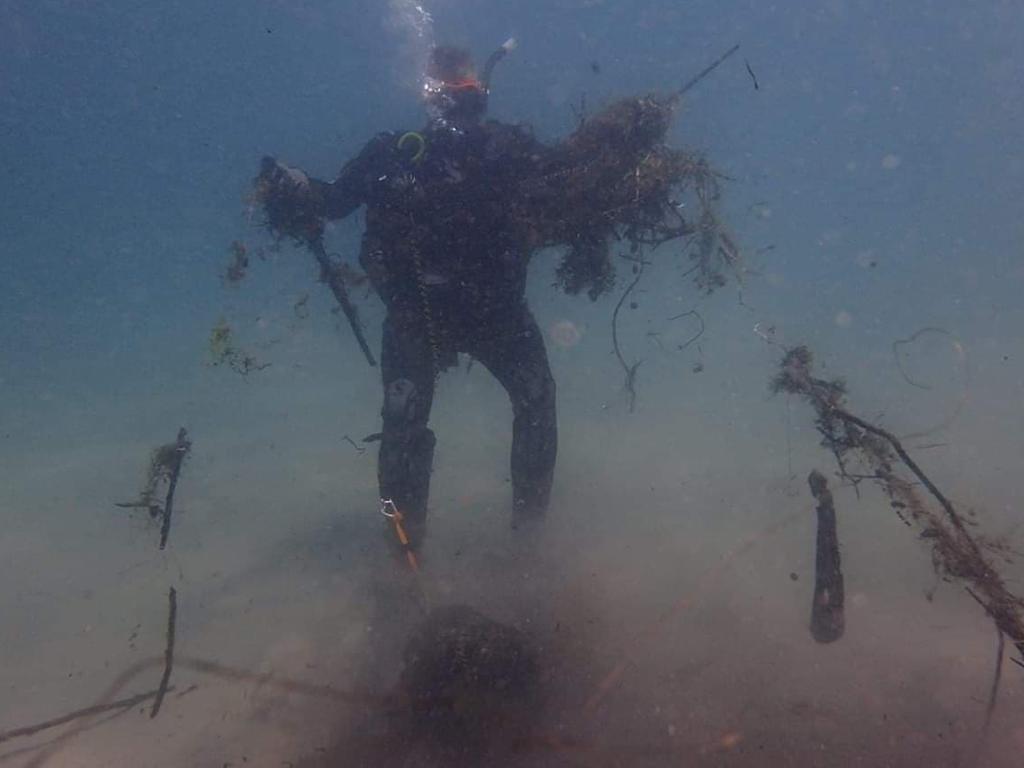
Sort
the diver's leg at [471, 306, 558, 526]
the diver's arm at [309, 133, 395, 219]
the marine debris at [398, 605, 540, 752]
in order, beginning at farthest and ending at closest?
the diver's leg at [471, 306, 558, 526] < the diver's arm at [309, 133, 395, 219] < the marine debris at [398, 605, 540, 752]

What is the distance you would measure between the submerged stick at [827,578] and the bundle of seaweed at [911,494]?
0.23m

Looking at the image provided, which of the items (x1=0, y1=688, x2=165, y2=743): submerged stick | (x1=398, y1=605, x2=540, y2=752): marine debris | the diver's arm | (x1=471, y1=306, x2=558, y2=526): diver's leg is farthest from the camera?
(x1=471, y1=306, x2=558, y2=526): diver's leg

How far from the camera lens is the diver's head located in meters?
6.27

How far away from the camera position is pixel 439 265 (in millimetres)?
5867

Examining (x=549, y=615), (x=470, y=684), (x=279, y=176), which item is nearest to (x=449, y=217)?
(x=279, y=176)

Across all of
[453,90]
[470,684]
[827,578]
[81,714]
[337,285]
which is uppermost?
[453,90]

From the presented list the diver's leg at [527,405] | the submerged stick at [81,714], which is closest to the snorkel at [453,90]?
the diver's leg at [527,405]

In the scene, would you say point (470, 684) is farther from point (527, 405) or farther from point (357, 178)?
point (357, 178)

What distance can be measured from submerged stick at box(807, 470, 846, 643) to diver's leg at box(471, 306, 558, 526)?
2.63 m

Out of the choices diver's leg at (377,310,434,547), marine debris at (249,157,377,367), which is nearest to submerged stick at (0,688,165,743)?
diver's leg at (377,310,434,547)

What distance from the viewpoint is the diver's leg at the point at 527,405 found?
622cm

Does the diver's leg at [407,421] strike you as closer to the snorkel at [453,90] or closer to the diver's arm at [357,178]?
the diver's arm at [357,178]

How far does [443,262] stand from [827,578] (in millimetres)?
3861

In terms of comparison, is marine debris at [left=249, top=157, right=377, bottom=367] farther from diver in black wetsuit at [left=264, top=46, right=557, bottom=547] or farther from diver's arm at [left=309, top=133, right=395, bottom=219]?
diver's arm at [left=309, top=133, right=395, bottom=219]
